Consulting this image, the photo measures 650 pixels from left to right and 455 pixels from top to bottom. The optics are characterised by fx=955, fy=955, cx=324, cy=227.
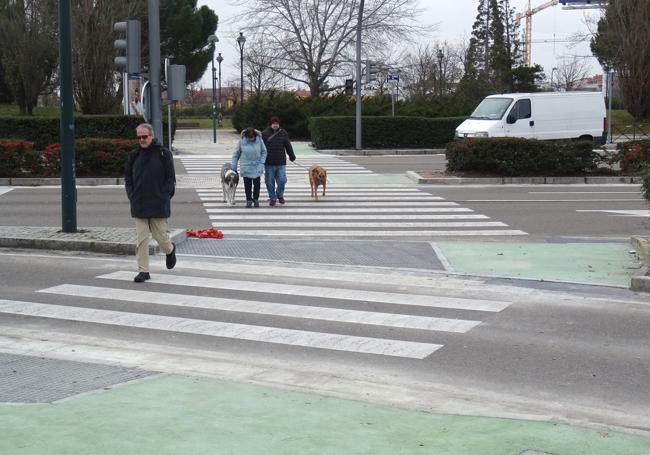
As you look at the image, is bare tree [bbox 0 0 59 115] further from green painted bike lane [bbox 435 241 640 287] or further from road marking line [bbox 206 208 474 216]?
green painted bike lane [bbox 435 241 640 287]

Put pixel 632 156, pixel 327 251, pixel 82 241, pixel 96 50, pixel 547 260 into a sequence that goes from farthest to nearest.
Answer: pixel 96 50, pixel 632 156, pixel 327 251, pixel 82 241, pixel 547 260

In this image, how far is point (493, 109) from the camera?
31.8m

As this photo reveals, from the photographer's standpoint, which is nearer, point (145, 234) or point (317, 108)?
point (145, 234)

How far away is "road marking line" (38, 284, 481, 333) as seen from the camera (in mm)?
8703

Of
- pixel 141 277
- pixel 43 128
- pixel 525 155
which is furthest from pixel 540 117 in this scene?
pixel 141 277

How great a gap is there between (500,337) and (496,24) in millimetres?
62324

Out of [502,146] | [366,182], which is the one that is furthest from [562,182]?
[366,182]

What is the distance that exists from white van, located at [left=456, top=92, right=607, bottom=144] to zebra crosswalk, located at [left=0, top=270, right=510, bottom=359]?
21377 millimetres

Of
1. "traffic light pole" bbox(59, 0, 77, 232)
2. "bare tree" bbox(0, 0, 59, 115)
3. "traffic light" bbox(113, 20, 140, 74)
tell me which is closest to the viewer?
"traffic light pole" bbox(59, 0, 77, 232)

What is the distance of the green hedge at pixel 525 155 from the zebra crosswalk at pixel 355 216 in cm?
239

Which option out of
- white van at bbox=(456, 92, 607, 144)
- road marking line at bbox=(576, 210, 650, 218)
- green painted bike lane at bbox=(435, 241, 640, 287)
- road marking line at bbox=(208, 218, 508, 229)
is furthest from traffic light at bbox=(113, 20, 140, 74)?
white van at bbox=(456, 92, 607, 144)

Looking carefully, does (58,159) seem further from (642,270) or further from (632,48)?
(632,48)

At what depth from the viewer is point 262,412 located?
5820 millimetres

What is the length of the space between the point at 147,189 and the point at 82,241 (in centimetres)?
261
